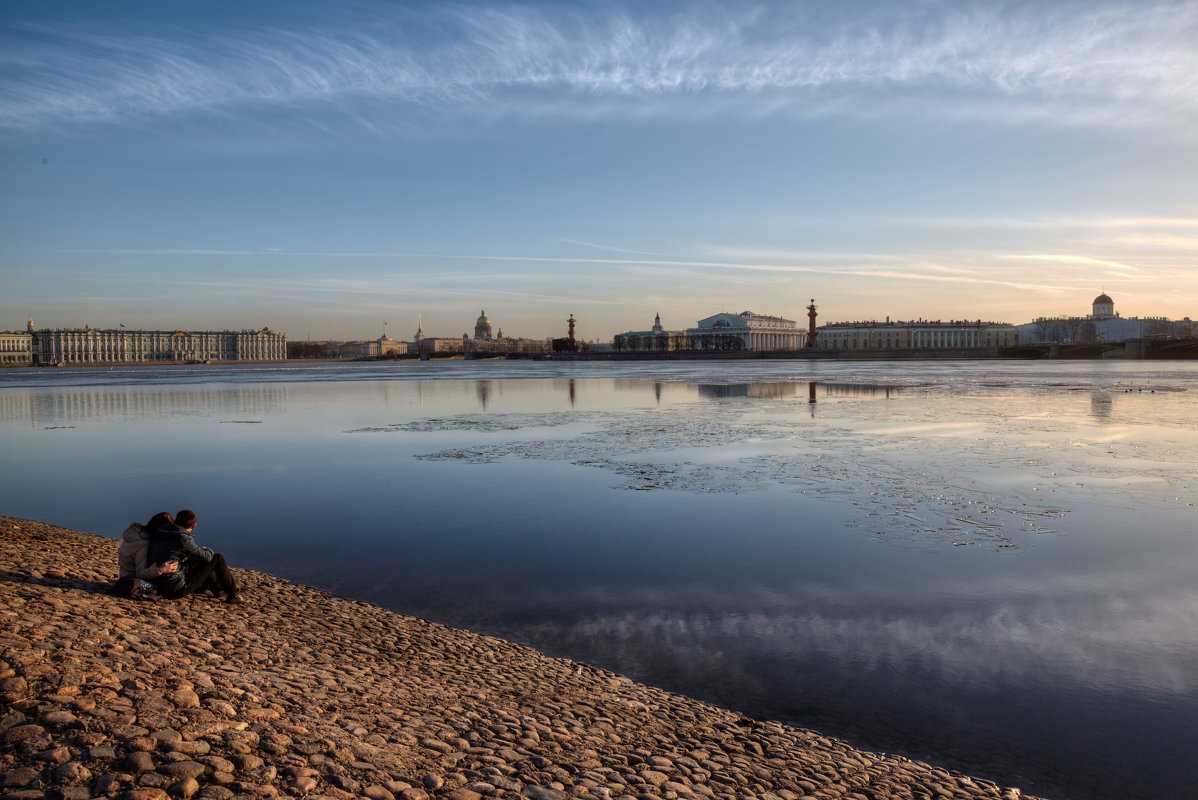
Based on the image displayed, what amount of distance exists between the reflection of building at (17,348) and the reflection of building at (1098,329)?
172 meters

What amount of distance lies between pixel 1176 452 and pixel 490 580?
12.0m

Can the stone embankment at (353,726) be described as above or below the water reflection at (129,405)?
below

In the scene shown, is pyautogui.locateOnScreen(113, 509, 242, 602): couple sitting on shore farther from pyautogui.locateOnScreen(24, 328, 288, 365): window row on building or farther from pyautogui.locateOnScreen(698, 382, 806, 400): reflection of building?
pyautogui.locateOnScreen(24, 328, 288, 365): window row on building

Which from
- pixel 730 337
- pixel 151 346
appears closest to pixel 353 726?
pixel 730 337

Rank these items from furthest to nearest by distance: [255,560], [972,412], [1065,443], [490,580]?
[972,412] < [1065,443] < [255,560] < [490,580]

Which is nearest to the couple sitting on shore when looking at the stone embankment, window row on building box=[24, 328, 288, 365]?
the stone embankment

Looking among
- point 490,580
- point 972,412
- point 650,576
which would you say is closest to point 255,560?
point 490,580

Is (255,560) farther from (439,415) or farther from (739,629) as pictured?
(439,415)

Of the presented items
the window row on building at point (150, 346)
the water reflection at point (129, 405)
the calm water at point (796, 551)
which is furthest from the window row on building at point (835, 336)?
the calm water at point (796, 551)

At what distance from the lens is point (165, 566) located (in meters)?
5.68

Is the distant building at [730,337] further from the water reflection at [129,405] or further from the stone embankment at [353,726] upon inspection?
the stone embankment at [353,726]

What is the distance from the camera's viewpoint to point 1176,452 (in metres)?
13.4

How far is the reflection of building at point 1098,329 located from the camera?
497ft

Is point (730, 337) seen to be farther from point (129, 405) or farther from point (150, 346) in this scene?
point (129, 405)
